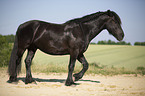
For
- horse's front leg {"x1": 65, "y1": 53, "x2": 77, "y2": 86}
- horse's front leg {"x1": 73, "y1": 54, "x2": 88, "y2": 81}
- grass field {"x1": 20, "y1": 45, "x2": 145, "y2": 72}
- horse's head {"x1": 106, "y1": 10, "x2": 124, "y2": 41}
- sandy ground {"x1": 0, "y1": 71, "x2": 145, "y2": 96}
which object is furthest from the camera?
grass field {"x1": 20, "y1": 45, "x2": 145, "y2": 72}

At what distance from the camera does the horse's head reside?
7004mm

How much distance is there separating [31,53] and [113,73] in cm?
579

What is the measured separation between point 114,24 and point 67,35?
205 centimetres

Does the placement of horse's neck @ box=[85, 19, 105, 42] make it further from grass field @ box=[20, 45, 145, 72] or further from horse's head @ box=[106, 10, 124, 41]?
grass field @ box=[20, 45, 145, 72]

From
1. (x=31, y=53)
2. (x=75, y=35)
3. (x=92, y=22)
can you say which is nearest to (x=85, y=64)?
(x=75, y=35)

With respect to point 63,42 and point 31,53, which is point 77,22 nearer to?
point 63,42

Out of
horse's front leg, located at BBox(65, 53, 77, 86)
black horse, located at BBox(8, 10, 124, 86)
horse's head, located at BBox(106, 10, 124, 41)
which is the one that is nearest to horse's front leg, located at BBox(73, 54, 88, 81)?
black horse, located at BBox(8, 10, 124, 86)

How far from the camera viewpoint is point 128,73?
11.1 m

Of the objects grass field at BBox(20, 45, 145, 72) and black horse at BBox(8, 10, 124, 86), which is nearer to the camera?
black horse at BBox(8, 10, 124, 86)

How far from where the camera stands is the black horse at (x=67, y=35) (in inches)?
267

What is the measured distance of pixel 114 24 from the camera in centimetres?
701

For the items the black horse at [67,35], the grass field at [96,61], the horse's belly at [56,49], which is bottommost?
the grass field at [96,61]

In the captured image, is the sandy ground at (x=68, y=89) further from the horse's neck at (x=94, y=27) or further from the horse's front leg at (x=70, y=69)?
the horse's neck at (x=94, y=27)

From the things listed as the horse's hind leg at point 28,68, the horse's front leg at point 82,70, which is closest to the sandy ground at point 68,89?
the horse's hind leg at point 28,68
